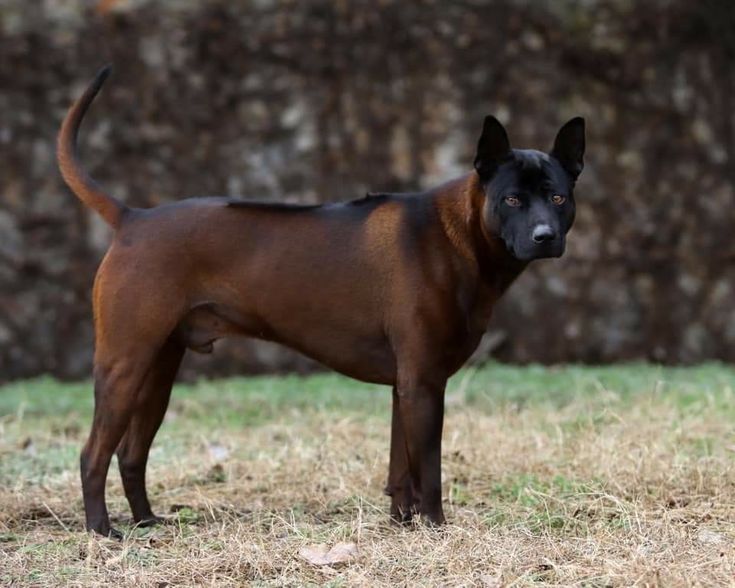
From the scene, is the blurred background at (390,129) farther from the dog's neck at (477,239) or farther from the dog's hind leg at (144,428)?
the dog's neck at (477,239)

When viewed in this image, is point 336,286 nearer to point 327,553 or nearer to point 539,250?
point 539,250

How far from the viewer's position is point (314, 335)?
16.1ft

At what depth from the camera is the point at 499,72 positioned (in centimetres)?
1005

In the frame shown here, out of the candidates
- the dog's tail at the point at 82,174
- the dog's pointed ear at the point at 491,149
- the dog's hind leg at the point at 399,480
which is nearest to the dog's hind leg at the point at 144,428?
the dog's tail at the point at 82,174

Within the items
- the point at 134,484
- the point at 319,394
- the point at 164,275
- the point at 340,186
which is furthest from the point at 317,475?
the point at 340,186

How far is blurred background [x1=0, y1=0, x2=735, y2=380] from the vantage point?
9.77m

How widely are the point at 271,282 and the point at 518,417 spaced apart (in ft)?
7.68

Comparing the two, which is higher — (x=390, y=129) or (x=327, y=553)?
(x=390, y=129)

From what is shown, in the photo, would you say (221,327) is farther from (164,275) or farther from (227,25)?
(227,25)

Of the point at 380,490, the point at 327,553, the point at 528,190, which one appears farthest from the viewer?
the point at 380,490

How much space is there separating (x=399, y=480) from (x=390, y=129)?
17.7ft

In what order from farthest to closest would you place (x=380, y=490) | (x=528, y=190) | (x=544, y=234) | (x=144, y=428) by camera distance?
(x=380, y=490) → (x=144, y=428) → (x=528, y=190) → (x=544, y=234)

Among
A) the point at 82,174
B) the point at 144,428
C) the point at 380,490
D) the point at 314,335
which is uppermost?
the point at 82,174

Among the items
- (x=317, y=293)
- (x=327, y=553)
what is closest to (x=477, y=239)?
(x=317, y=293)
